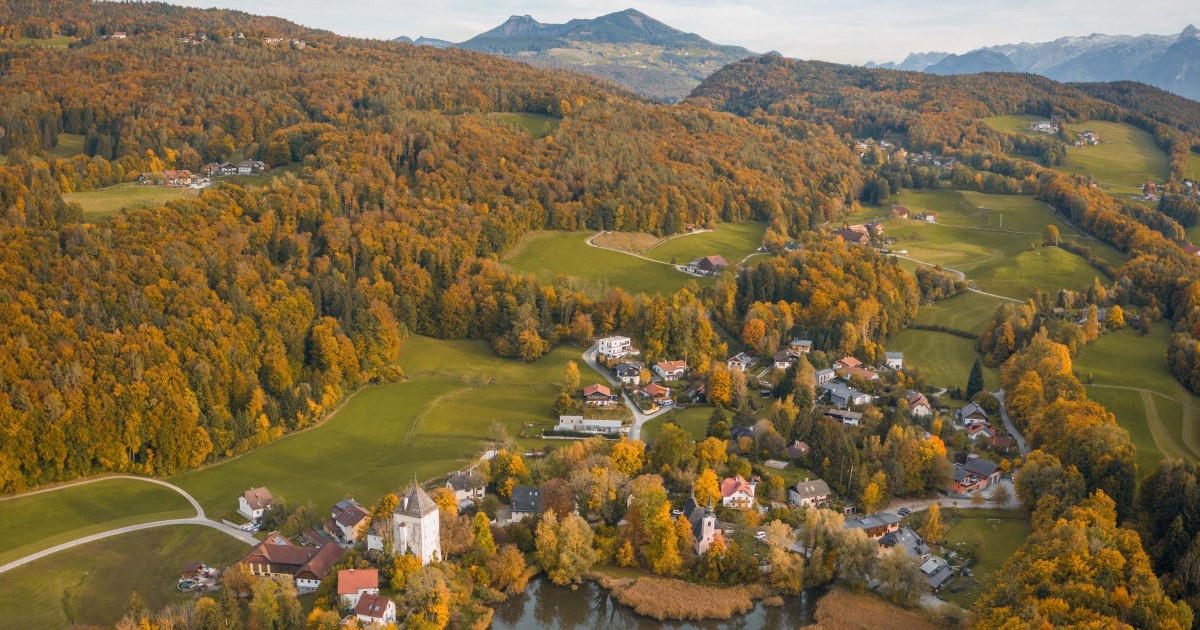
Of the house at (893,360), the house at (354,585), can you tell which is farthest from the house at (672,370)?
the house at (354,585)

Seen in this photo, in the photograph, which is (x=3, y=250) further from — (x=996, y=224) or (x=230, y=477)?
(x=996, y=224)

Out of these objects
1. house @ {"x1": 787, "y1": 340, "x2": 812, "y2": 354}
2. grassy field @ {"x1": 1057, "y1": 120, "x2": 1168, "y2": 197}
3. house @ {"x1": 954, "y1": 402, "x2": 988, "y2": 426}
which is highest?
grassy field @ {"x1": 1057, "y1": 120, "x2": 1168, "y2": 197}

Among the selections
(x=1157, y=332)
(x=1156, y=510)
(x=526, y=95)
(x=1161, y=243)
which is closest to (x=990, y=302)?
(x=1157, y=332)

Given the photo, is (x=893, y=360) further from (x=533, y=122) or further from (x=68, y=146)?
(x=68, y=146)

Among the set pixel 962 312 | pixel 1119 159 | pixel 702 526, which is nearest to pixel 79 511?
pixel 702 526

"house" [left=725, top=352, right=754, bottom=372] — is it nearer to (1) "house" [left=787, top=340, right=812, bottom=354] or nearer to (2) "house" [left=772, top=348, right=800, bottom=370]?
(2) "house" [left=772, top=348, right=800, bottom=370]

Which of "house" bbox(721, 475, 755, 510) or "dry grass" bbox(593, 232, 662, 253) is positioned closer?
"house" bbox(721, 475, 755, 510)

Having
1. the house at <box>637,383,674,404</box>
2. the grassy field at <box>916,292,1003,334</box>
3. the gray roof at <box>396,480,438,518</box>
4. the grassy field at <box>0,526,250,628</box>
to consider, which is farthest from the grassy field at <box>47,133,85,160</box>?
the grassy field at <box>916,292,1003,334</box>
